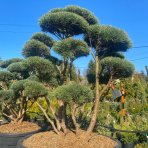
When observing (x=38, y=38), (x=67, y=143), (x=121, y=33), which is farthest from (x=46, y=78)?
(x=121, y=33)

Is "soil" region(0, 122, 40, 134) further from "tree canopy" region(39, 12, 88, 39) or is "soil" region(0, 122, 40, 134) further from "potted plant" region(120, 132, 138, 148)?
"tree canopy" region(39, 12, 88, 39)

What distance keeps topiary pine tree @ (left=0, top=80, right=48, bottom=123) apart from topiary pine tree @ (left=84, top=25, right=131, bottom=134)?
0.74 meters

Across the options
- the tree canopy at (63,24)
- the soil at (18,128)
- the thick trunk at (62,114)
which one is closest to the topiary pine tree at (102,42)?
the tree canopy at (63,24)

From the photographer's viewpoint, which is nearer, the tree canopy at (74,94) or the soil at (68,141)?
Answer: the tree canopy at (74,94)

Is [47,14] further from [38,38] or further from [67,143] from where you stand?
[67,143]

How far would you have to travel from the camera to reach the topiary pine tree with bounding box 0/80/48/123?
3.45 m

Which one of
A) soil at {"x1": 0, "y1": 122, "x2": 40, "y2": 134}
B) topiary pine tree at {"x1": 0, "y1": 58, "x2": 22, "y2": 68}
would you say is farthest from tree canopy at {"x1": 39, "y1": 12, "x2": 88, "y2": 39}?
topiary pine tree at {"x1": 0, "y1": 58, "x2": 22, "y2": 68}

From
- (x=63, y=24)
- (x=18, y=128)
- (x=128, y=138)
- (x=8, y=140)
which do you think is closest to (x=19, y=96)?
(x=18, y=128)

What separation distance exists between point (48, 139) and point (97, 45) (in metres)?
1.42

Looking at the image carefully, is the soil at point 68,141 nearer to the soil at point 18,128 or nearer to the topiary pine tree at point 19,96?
the topiary pine tree at point 19,96

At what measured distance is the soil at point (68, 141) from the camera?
3.34 metres

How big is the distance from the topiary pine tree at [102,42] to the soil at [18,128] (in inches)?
63.0

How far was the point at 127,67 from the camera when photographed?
11.2 feet

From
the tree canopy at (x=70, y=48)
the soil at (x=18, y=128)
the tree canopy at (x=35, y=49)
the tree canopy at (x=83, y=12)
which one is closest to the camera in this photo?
the tree canopy at (x=70, y=48)
